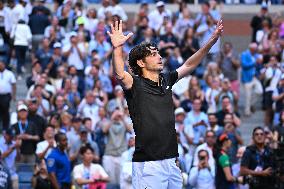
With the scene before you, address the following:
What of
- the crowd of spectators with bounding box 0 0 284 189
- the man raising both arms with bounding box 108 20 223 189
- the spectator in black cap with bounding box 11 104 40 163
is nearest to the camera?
the man raising both arms with bounding box 108 20 223 189

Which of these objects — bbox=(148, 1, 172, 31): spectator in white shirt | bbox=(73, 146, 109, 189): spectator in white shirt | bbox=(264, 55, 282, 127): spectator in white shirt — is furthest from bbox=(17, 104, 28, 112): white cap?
bbox=(148, 1, 172, 31): spectator in white shirt

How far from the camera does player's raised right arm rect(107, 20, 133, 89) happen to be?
787 centimetres

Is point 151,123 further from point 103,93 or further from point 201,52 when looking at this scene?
point 103,93

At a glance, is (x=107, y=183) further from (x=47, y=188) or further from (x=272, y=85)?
(x=272, y=85)

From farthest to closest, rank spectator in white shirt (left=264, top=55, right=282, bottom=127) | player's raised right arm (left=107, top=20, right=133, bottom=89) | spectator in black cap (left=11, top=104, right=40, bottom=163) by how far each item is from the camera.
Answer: spectator in white shirt (left=264, top=55, right=282, bottom=127) → spectator in black cap (left=11, top=104, right=40, bottom=163) → player's raised right arm (left=107, top=20, right=133, bottom=89)

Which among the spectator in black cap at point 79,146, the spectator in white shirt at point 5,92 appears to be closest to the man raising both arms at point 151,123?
the spectator in black cap at point 79,146

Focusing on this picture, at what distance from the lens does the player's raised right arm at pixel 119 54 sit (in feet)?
25.8

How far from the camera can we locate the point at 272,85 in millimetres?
19422

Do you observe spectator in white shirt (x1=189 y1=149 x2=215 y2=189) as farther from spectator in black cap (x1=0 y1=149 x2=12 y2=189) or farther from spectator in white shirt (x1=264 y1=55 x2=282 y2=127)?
spectator in white shirt (x1=264 y1=55 x2=282 y2=127)

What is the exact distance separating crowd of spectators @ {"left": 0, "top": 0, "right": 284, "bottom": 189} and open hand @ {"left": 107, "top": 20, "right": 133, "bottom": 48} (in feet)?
18.8

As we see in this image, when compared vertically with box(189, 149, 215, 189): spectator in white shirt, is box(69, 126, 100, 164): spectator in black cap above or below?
above

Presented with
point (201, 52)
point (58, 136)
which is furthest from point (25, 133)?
point (201, 52)

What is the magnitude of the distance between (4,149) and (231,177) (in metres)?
3.98

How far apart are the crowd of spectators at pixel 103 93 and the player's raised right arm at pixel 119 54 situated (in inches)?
220
